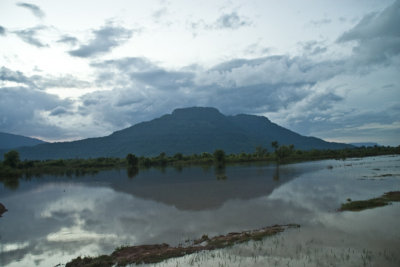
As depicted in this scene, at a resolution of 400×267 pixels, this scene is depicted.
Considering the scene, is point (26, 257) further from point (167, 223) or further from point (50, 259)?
point (167, 223)

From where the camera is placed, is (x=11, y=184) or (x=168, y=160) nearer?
(x=11, y=184)

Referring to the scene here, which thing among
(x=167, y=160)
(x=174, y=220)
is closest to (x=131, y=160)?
(x=167, y=160)

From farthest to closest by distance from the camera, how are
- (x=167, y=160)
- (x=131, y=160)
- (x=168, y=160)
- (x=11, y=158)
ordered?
(x=168, y=160)
(x=167, y=160)
(x=131, y=160)
(x=11, y=158)

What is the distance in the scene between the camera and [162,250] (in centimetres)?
1605

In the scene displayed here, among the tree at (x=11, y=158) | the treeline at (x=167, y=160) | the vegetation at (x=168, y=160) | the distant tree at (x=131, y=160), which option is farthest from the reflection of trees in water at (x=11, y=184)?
the distant tree at (x=131, y=160)

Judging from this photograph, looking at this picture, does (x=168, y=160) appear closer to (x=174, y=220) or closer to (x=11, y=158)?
(x=11, y=158)

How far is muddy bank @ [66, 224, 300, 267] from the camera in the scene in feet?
48.3

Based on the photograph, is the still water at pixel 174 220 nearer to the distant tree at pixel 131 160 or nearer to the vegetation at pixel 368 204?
the vegetation at pixel 368 204

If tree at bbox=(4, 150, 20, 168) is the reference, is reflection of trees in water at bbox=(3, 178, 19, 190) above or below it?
below

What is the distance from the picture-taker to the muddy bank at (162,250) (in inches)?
580

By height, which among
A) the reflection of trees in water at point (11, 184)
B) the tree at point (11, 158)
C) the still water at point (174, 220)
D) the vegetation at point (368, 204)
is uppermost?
the tree at point (11, 158)

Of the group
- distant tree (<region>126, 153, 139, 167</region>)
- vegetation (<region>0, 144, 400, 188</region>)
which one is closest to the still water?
vegetation (<region>0, 144, 400, 188</region>)

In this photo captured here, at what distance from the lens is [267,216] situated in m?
23.4

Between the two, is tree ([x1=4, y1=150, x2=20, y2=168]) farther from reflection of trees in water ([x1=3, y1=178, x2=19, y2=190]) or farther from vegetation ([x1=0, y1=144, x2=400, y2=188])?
reflection of trees in water ([x1=3, y1=178, x2=19, y2=190])
